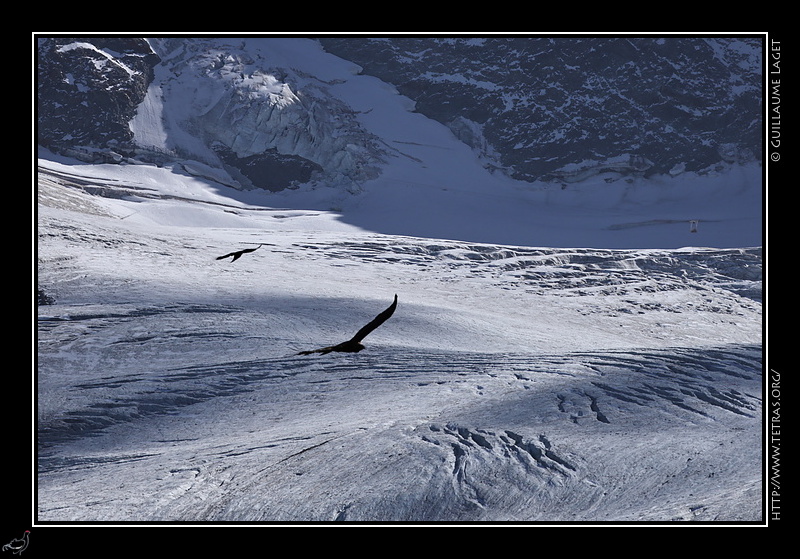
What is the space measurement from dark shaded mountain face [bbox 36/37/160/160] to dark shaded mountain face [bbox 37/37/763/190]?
0.04 metres

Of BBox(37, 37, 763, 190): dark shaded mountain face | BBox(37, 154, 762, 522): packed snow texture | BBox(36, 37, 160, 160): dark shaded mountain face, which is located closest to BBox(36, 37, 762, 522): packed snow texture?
BBox(37, 154, 762, 522): packed snow texture

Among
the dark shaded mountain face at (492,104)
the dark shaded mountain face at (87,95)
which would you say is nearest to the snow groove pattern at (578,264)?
the dark shaded mountain face at (492,104)

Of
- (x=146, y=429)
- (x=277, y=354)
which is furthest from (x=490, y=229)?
(x=146, y=429)

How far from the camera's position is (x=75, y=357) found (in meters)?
7.50

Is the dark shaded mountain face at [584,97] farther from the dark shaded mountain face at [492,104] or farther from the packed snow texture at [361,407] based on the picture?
the packed snow texture at [361,407]

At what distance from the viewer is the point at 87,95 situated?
29.3 metres

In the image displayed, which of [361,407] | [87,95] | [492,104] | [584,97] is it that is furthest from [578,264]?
[87,95]

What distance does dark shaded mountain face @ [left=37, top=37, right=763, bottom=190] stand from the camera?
2855 cm

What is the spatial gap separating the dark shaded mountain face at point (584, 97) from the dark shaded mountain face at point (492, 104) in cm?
6

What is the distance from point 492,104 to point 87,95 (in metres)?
16.2

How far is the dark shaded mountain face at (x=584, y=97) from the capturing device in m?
32.6
